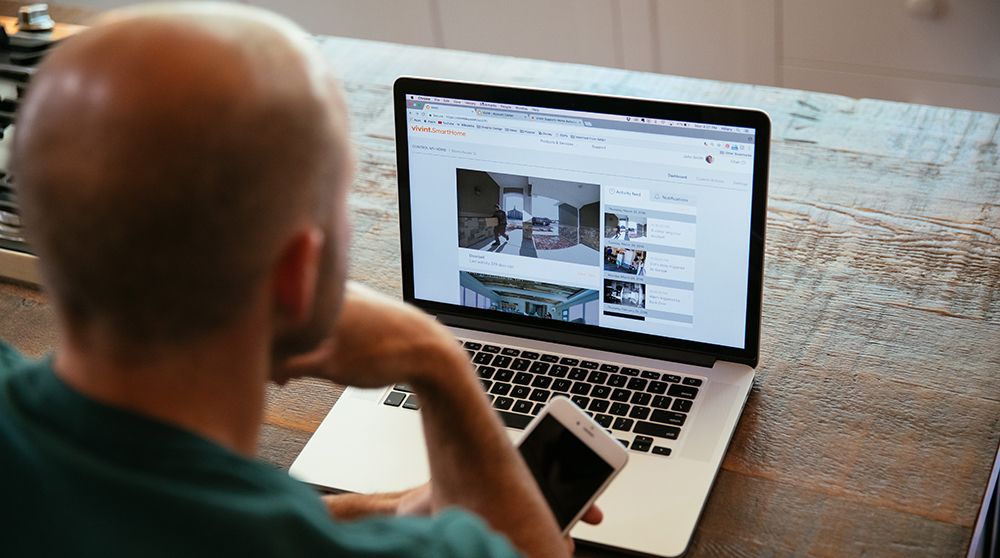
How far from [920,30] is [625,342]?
123 cm

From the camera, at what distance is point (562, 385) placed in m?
1.27

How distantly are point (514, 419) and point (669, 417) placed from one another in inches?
6.2

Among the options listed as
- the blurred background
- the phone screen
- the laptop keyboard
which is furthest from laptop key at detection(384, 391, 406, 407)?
→ the blurred background

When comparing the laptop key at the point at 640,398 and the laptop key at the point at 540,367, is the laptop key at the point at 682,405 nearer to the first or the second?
the laptop key at the point at 640,398

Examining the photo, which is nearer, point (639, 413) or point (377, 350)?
point (377, 350)

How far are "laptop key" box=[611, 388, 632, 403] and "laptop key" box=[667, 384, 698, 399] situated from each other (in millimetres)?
42

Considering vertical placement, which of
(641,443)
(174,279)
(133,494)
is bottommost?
(641,443)

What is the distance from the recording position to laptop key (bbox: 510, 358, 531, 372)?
1300 mm

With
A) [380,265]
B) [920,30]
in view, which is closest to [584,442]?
[380,265]

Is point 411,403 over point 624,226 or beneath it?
beneath

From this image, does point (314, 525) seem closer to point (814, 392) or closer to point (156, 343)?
point (156, 343)

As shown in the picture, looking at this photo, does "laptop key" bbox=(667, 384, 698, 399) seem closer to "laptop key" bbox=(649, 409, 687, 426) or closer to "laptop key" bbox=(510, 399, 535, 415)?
"laptop key" bbox=(649, 409, 687, 426)

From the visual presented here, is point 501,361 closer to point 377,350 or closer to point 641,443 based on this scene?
point 641,443

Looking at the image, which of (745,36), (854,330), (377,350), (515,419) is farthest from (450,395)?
(745,36)
